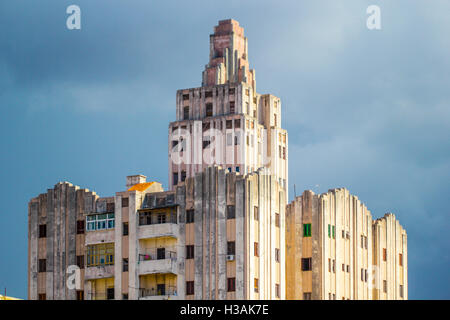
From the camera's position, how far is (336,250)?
151000 mm

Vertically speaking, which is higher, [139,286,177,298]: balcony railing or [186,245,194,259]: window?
[186,245,194,259]: window

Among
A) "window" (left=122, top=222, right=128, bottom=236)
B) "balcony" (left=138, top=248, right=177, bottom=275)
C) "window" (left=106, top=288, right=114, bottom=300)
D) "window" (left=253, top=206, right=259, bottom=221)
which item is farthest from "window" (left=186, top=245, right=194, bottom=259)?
"window" (left=106, top=288, right=114, bottom=300)

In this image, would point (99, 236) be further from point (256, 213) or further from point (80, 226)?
point (256, 213)

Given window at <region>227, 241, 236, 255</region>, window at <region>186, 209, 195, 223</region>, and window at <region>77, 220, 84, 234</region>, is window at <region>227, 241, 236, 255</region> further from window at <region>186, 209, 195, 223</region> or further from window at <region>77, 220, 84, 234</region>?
window at <region>77, 220, 84, 234</region>

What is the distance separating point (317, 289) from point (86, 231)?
2440cm

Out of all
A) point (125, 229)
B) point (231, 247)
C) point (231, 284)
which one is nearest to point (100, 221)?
point (125, 229)

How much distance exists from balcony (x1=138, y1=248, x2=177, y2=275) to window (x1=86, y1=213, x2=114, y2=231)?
5178mm

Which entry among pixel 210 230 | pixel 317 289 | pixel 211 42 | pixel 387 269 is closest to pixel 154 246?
pixel 210 230

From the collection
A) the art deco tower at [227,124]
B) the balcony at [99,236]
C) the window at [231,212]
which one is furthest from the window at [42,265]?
the art deco tower at [227,124]

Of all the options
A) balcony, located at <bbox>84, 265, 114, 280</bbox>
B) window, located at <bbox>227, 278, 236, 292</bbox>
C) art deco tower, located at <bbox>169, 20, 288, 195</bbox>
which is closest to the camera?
window, located at <bbox>227, 278, 236, 292</bbox>

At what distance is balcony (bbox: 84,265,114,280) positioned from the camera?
14762cm

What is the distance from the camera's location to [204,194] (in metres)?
→ 144

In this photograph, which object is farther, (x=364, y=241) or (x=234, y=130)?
(x=234, y=130)

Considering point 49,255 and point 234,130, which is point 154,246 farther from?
point 234,130
